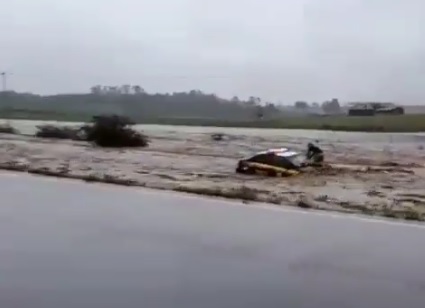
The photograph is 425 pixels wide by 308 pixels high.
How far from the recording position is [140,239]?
715cm

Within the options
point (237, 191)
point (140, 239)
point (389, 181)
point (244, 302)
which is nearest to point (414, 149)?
point (389, 181)

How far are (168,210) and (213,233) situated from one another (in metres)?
2.02

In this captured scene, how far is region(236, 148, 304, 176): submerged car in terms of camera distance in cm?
1872

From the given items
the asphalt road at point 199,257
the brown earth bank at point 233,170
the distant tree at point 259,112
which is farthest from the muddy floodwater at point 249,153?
the asphalt road at point 199,257

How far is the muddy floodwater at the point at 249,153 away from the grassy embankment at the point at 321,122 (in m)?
0.42

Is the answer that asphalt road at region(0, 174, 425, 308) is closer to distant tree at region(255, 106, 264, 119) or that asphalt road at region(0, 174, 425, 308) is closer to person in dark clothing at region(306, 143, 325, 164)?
person in dark clothing at region(306, 143, 325, 164)

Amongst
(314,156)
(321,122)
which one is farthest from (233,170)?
(321,122)

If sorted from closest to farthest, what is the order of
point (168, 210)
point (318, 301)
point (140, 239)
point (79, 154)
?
point (318, 301) < point (140, 239) < point (168, 210) < point (79, 154)

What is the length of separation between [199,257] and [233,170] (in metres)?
13.8

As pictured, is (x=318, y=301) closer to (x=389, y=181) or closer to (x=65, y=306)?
(x=65, y=306)

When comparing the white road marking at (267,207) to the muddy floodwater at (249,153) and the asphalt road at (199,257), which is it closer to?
the asphalt road at (199,257)

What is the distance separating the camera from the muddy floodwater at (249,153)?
43.9 feet

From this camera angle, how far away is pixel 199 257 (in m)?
6.23

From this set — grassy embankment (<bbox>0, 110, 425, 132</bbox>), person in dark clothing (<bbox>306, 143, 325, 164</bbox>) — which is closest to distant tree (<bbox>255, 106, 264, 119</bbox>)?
grassy embankment (<bbox>0, 110, 425, 132</bbox>)
